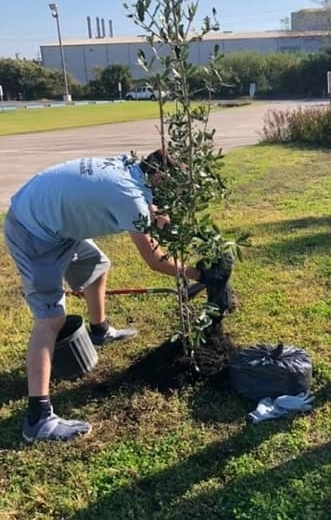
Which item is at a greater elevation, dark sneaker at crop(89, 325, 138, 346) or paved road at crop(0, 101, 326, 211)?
paved road at crop(0, 101, 326, 211)

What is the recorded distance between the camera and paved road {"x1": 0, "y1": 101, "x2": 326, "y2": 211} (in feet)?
41.4

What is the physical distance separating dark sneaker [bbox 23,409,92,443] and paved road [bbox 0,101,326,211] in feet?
20.5

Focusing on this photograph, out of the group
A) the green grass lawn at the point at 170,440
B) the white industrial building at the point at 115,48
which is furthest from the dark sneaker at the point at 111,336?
the white industrial building at the point at 115,48

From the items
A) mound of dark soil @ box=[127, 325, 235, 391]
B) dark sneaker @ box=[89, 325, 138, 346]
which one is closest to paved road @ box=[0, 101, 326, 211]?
dark sneaker @ box=[89, 325, 138, 346]

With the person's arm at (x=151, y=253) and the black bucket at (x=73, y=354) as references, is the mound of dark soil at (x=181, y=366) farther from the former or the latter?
the person's arm at (x=151, y=253)

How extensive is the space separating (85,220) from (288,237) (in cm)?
368

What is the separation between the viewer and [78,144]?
56.2 feet

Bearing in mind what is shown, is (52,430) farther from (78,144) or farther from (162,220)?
(78,144)

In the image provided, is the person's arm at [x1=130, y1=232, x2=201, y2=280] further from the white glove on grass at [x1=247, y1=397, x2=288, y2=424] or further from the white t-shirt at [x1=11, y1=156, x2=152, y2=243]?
the white glove on grass at [x1=247, y1=397, x2=288, y2=424]

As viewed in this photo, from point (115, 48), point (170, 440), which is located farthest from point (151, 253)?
point (115, 48)

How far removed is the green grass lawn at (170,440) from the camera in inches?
97.7

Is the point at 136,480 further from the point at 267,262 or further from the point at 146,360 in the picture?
the point at 267,262

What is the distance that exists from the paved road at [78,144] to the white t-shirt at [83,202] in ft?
20.1

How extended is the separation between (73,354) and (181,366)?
60cm
